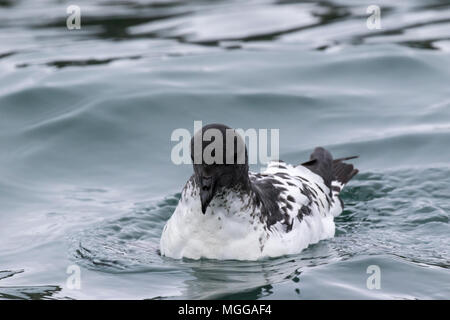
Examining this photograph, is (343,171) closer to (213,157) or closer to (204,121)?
(204,121)

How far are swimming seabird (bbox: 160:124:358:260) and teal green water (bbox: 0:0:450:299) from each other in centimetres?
14

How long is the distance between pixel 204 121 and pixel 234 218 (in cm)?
564

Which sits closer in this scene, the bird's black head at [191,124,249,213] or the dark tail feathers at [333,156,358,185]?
the bird's black head at [191,124,249,213]

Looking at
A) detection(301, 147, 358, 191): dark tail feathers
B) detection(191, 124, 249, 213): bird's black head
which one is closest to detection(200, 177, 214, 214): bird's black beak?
detection(191, 124, 249, 213): bird's black head

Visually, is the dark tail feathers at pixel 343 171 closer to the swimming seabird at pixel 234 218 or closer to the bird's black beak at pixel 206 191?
the swimming seabird at pixel 234 218

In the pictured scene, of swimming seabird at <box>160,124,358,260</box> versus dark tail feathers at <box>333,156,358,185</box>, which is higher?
dark tail feathers at <box>333,156,358,185</box>

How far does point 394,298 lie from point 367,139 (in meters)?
5.45

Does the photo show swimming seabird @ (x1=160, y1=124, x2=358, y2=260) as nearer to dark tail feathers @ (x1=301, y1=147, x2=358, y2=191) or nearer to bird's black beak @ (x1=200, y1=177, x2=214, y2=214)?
bird's black beak @ (x1=200, y1=177, x2=214, y2=214)

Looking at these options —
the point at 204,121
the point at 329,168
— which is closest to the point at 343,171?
the point at 329,168

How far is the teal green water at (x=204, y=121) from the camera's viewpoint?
890cm

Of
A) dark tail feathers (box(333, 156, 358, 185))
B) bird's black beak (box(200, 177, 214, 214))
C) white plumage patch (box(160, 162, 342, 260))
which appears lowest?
white plumage patch (box(160, 162, 342, 260))

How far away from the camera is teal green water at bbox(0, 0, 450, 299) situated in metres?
8.90
